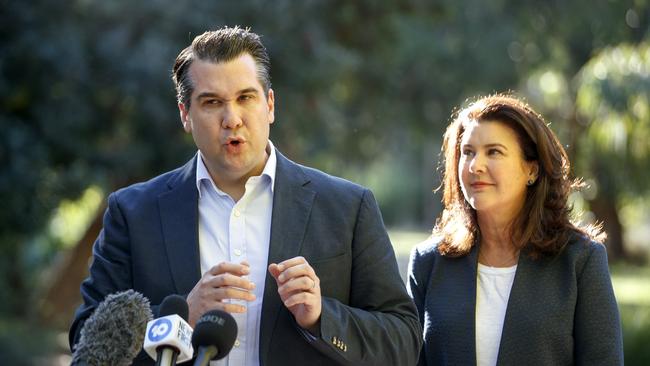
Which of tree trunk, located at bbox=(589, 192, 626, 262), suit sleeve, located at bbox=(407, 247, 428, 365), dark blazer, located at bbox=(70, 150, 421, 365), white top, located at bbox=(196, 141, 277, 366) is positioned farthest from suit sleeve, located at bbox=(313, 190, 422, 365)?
tree trunk, located at bbox=(589, 192, 626, 262)

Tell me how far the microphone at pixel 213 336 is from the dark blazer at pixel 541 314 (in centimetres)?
151

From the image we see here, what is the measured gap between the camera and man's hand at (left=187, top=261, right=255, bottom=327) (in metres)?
3.03

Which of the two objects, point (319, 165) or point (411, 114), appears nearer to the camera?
point (319, 165)

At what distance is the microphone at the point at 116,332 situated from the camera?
9.27 feet

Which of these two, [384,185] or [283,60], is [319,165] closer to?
[283,60]

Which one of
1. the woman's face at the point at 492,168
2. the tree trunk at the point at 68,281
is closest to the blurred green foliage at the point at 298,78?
the tree trunk at the point at 68,281

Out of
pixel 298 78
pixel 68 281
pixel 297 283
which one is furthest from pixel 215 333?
pixel 68 281

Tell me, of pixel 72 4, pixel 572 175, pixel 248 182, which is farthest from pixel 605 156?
pixel 248 182

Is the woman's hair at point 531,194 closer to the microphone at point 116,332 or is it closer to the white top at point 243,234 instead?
the white top at point 243,234

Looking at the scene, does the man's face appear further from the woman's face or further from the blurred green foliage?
the blurred green foliage

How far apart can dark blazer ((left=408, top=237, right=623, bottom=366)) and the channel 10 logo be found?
1.69 m

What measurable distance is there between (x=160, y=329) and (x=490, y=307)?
184 centimetres

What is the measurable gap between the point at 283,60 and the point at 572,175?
7.45 metres

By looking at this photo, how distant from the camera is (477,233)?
4.20 meters
